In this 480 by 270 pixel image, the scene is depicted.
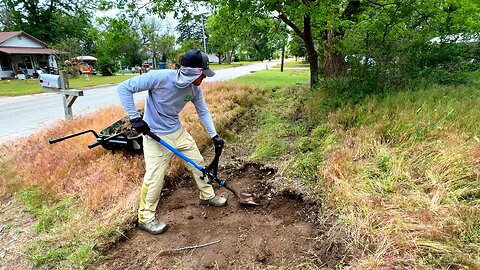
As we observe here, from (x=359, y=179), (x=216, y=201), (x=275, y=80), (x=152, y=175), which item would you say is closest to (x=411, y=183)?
(x=359, y=179)

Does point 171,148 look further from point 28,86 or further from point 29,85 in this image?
point 29,85

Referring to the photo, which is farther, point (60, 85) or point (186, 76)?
point (60, 85)

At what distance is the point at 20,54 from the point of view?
25641 millimetres

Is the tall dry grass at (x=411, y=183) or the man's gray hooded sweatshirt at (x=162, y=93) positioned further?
the man's gray hooded sweatshirt at (x=162, y=93)

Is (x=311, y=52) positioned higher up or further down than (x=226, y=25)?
further down

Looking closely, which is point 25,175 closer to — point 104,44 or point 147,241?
point 147,241

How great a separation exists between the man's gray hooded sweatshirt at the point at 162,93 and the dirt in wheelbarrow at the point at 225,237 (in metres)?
0.92

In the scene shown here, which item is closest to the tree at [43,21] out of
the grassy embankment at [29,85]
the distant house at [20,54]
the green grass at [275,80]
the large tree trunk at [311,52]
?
the distant house at [20,54]

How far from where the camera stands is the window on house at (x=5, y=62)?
82.6 feet

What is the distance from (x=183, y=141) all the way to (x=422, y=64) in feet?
19.7

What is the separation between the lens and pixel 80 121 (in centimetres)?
520

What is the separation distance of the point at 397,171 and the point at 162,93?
7.75 feet

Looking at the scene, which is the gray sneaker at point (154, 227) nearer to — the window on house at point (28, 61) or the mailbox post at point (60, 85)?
the mailbox post at point (60, 85)

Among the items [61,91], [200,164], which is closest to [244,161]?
[200,164]
